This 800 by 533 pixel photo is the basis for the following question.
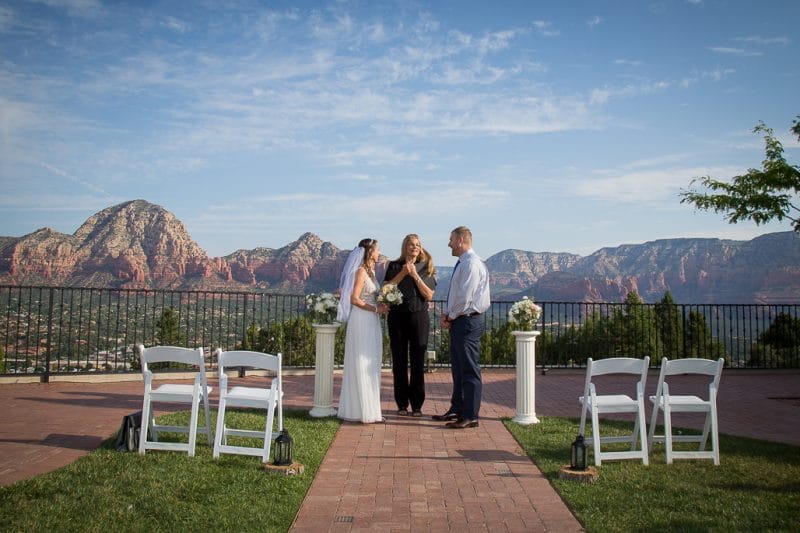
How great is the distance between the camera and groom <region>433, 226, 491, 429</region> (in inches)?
293

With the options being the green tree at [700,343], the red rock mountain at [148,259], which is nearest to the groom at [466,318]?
the green tree at [700,343]

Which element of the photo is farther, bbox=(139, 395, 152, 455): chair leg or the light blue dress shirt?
the light blue dress shirt

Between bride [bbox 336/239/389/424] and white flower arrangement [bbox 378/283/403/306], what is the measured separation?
11cm

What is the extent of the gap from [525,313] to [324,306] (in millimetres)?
2641

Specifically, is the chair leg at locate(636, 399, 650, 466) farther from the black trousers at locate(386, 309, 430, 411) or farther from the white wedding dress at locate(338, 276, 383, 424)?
the white wedding dress at locate(338, 276, 383, 424)

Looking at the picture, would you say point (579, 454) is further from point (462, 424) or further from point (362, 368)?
point (362, 368)

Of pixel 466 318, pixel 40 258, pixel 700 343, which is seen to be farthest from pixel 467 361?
pixel 40 258

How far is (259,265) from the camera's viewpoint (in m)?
61.5

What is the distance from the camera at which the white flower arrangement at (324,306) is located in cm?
825

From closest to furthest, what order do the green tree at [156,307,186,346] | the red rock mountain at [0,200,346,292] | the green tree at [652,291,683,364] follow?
the green tree at [652,291,683,364] → the green tree at [156,307,186,346] → the red rock mountain at [0,200,346,292]

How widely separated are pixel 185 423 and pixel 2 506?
326cm

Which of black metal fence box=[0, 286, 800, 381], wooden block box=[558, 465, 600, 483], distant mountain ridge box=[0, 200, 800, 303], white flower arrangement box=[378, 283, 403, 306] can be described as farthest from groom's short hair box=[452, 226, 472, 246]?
distant mountain ridge box=[0, 200, 800, 303]

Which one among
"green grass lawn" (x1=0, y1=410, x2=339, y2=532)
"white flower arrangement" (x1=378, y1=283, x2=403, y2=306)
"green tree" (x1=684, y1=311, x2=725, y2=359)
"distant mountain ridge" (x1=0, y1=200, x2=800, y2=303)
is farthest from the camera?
"distant mountain ridge" (x1=0, y1=200, x2=800, y2=303)

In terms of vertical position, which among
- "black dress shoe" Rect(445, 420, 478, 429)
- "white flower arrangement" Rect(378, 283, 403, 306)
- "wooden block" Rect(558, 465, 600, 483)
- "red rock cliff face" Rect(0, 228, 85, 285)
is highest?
"red rock cliff face" Rect(0, 228, 85, 285)
